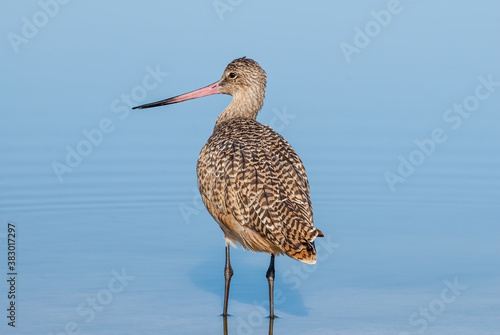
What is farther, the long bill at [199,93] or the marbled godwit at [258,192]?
the long bill at [199,93]

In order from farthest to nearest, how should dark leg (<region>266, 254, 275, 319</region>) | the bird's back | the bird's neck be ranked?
the bird's neck
dark leg (<region>266, 254, 275, 319</region>)
the bird's back

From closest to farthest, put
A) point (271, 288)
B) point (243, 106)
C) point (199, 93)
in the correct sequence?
point (271, 288) → point (243, 106) → point (199, 93)

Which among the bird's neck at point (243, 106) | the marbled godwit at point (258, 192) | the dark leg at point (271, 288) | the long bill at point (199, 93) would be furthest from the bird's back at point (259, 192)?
the long bill at point (199, 93)

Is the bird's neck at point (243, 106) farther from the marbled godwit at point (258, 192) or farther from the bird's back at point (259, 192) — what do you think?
the bird's back at point (259, 192)

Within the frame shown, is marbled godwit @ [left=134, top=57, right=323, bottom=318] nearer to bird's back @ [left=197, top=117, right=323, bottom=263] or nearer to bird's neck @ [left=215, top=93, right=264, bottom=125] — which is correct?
bird's back @ [left=197, top=117, right=323, bottom=263]

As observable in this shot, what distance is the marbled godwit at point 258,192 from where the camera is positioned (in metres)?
8.05

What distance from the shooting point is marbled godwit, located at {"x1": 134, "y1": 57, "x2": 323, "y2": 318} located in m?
8.05

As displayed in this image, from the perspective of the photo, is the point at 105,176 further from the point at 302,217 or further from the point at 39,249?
the point at 302,217

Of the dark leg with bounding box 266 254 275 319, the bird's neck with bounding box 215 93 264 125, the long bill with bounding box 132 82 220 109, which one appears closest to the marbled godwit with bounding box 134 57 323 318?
the dark leg with bounding box 266 254 275 319

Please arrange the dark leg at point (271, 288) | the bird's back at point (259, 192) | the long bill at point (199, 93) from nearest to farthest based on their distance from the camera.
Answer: the bird's back at point (259, 192) → the dark leg at point (271, 288) → the long bill at point (199, 93)

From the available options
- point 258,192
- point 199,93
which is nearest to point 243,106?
point 199,93

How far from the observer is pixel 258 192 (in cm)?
823

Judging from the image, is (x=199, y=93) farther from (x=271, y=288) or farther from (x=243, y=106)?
(x=271, y=288)

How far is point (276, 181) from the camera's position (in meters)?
8.34
